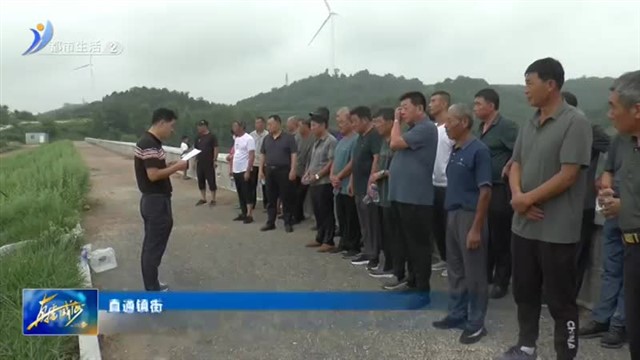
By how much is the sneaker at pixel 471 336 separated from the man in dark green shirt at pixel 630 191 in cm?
119

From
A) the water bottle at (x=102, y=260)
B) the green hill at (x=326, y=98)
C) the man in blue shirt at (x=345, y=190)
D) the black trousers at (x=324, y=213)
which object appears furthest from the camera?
the black trousers at (x=324, y=213)

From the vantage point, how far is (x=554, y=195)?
→ 317cm

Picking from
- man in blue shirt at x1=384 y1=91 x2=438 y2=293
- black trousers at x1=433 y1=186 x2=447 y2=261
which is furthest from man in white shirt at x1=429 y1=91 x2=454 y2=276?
man in blue shirt at x1=384 y1=91 x2=438 y2=293

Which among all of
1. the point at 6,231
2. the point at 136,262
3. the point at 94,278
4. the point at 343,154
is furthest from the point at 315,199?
the point at 6,231

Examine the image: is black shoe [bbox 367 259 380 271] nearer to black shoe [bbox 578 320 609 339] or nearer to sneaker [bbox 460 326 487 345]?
sneaker [bbox 460 326 487 345]

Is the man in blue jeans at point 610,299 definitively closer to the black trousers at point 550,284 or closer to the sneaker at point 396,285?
the black trousers at point 550,284

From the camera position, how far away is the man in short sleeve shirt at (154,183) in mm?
4723

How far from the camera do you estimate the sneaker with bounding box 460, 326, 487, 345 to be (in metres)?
3.89

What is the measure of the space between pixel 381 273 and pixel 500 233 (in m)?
1.37

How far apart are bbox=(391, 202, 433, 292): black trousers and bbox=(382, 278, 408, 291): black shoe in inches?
12.7

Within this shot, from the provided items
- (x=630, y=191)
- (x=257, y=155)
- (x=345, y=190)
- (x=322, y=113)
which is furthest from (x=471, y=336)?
(x=257, y=155)

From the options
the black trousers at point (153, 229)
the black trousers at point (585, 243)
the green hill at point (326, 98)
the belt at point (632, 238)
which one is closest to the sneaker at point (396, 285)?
the black trousers at point (585, 243)

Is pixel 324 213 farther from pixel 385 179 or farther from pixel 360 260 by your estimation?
pixel 385 179

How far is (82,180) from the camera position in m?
12.1
